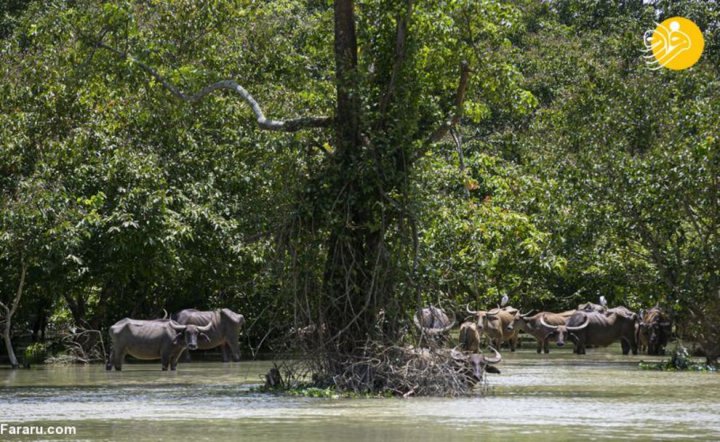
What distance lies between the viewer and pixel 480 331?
29953mm

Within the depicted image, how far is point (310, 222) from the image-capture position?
61.4 feet

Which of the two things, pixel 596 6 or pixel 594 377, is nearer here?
pixel 594 377

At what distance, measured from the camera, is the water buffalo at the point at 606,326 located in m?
32.8

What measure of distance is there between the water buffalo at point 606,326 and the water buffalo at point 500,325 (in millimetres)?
1478

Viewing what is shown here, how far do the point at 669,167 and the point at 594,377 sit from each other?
4.54 metres

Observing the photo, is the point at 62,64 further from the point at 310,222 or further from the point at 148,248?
the point at 148,248

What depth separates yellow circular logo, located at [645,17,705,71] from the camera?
30.0m

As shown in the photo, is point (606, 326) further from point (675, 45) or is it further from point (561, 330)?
point (675, 45)

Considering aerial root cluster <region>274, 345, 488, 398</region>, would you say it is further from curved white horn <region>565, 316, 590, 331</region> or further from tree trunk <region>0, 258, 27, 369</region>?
curved white horn <region>565, 316, 590, 331</region>

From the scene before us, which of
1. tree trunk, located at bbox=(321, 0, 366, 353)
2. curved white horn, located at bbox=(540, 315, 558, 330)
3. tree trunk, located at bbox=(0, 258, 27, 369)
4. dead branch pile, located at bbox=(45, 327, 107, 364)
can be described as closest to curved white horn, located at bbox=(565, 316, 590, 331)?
curved white horn, located at bbox=(540, 315, 558, 330)

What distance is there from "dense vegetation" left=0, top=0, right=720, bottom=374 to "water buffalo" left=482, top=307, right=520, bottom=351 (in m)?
1.14

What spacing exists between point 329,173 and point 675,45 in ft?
63.8

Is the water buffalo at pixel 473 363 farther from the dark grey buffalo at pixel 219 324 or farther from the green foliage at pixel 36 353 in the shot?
the green foliage at pixel 36 353

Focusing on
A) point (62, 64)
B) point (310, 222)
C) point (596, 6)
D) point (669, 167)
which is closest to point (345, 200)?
point (310, 222)
